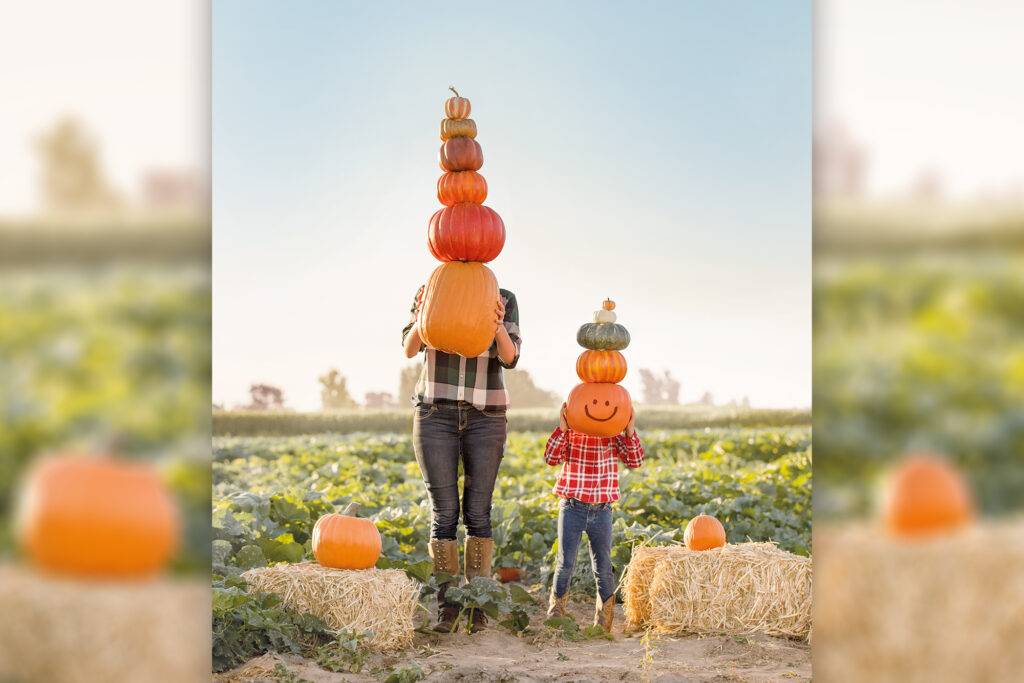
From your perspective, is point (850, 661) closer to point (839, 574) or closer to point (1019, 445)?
point (839, 574)

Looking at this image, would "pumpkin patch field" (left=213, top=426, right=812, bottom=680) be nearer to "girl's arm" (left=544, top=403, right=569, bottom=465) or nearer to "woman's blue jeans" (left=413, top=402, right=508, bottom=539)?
"woman's blue jeans" (left=413, top=402, right=508, bottom=539)

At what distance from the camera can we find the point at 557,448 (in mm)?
4461

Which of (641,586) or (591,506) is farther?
(641,586)

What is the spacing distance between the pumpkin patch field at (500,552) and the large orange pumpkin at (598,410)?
3.16 ft

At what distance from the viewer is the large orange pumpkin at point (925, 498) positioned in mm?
1349

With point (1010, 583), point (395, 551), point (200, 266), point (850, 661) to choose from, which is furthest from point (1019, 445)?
point (395, 551)

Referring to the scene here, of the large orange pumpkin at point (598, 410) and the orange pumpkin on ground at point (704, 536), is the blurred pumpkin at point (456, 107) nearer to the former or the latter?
the large orange pumpkin at point (598, 410)

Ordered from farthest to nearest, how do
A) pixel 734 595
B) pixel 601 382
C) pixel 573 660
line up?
pixel 601 382 < pixel 734 595 < pixel 573 660

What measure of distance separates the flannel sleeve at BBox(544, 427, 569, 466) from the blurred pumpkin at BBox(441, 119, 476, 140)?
5.62 ft

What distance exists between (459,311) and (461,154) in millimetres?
867

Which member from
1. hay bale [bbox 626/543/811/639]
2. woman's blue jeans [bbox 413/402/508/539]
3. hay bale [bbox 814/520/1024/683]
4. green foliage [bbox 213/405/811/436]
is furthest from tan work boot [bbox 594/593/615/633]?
green foliage [bbox 213/405/811/436]

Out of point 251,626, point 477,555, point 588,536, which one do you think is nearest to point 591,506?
point 588,536

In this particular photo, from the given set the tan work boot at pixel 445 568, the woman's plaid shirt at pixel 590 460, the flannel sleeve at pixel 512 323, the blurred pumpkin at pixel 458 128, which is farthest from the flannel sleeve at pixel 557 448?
the blurred pumpkin at pixel 458 128

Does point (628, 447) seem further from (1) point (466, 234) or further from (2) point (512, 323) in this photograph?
(1) point (466, 234)
